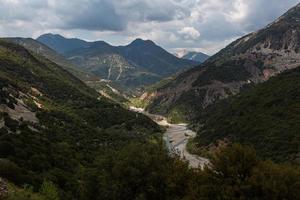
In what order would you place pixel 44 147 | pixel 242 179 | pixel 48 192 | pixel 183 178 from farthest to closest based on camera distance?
pixel 44 147
pixel 183 178
pixel 48 192
pixel 242 179

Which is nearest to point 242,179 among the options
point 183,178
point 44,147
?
point 183,178

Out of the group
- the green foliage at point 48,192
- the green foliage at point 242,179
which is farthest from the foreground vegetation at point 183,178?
the green foliage at point 48,192

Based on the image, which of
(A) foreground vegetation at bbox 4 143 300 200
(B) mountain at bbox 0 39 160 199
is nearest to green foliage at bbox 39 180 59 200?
(A) foreground vegetation at bbox 4 143 300 200

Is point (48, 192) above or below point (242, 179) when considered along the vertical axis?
below

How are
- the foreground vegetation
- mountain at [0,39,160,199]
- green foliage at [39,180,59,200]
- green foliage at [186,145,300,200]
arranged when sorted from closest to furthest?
green foliage at [186,145,300,200], the foreground vegetation, green foliage at [39,180,59,200], mountain at [0,39,160,199]

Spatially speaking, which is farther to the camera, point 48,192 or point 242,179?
point 48,192

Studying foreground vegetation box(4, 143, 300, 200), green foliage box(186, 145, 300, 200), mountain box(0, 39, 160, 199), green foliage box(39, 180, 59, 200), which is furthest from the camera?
mountain box(0, 39, 160, 199)

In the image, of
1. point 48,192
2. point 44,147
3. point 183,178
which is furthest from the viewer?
point 44,147

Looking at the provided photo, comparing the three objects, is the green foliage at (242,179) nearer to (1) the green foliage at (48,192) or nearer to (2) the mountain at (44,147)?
(1) the green foliage at (48,192)

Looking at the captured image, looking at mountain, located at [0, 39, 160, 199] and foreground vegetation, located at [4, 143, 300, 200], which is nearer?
foreground vegetation, located at [4, 143, 300, 200]

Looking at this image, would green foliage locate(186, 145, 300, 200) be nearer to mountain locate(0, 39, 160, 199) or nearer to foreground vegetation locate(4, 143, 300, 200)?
foreground vegetation locate(4, 143, 300, 200)

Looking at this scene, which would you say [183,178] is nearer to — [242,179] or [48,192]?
[242,179]
